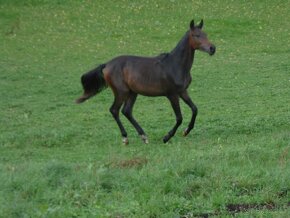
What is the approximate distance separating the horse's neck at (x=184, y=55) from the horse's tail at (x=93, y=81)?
4.32ft

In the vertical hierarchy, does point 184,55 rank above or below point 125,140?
above

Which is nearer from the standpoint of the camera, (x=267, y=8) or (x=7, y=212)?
(x=7, y=212)

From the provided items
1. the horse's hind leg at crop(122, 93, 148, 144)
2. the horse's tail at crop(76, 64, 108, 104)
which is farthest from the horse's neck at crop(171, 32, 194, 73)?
the horse's tail at crop(76, 64, 108, 104)

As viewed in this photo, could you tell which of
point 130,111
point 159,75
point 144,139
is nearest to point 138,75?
point 159,75

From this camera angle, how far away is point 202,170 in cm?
811

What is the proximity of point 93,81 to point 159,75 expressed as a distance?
4.27 feet

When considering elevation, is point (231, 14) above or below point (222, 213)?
below

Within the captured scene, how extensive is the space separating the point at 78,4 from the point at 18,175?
2192 cm

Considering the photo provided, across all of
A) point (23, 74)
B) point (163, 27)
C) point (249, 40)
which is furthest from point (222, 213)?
point (163, 27)

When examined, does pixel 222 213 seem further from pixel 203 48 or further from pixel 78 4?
pixel 78 4

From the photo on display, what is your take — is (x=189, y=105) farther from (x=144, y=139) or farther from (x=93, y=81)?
(x=93, y=81)

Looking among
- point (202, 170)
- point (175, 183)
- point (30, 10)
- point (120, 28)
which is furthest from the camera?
point (30, 10)

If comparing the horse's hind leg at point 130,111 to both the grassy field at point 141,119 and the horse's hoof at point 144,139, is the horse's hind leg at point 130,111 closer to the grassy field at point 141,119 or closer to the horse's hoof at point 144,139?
the horse's hoof at point 144,139

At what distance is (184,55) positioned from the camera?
11.7 metres
